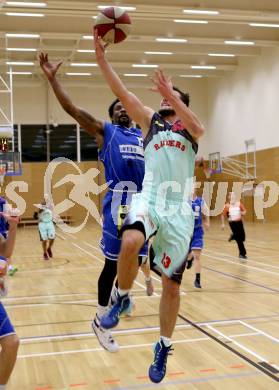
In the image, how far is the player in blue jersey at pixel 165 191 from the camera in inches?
152

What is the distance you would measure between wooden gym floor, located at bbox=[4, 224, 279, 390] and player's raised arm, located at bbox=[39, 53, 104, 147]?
2.29m

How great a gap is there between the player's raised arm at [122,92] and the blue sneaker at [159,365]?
5.60ft

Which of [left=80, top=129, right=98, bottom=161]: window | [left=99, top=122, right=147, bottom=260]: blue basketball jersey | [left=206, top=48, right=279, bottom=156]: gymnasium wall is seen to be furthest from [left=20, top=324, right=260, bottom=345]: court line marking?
[left=80, top=129, right=98, bottom=161]: window

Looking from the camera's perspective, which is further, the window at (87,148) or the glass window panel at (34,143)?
the window at (87,148)

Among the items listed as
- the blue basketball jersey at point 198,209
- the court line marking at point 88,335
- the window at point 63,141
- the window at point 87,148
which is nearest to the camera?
the court line marking at point 88,335

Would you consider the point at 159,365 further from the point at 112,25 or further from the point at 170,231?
the point at 112,25

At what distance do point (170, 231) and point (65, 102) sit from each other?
56.8 inches

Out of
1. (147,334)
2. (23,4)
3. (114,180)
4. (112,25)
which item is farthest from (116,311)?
(23,4)

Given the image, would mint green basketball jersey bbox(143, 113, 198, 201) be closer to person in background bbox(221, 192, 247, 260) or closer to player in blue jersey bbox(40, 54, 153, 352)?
player in blue jersey bbox(40, 54, 153, 352)

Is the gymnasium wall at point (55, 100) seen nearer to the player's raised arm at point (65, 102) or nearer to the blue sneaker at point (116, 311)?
the player's raised arm at point (65, 102)

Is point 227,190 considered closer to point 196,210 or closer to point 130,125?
point 196,210

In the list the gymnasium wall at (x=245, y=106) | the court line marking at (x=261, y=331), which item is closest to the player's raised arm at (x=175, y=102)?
the court line marking at (x=261, y=331)

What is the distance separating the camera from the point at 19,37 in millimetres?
23203

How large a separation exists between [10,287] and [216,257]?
19.3ft
